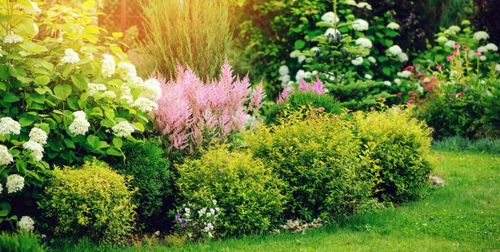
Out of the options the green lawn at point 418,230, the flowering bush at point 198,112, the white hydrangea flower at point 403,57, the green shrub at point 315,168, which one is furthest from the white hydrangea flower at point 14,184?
the white hydrangea flower at point 403,57

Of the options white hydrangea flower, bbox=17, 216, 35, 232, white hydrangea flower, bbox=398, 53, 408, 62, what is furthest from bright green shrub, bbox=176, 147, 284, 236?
white hydrangea flower, bbox=398, 53, 408, 62

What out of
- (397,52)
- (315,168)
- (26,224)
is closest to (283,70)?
(397,52)

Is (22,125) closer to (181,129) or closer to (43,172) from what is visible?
(43,172)

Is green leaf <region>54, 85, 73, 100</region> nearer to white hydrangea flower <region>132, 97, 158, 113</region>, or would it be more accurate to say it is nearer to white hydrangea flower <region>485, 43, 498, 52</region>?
white hydrangea flower <region>132, 97, 158, 113</region>

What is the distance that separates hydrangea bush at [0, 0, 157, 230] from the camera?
482 centimetres

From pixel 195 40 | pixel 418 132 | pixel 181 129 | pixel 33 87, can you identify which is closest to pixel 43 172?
pixel 33 87

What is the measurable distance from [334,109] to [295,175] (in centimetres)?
145

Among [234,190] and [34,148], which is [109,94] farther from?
[234,190]

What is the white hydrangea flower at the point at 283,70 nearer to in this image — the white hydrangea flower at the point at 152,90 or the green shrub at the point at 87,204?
the white hydrangea flower at the point at 152,90

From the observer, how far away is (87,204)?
190 inches

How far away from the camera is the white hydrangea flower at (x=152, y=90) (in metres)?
5.60

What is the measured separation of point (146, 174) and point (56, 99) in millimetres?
937

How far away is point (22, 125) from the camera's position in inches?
193

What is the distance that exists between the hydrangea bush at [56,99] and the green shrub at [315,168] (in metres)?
1.17
